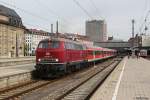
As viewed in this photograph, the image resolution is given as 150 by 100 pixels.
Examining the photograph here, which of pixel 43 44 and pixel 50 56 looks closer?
pixel 50 56

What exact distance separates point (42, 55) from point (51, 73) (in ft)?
4.69

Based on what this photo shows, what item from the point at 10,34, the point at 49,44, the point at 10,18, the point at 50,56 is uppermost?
the point at 10,18

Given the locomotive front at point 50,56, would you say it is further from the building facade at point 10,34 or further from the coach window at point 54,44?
the building facade at point 10,34

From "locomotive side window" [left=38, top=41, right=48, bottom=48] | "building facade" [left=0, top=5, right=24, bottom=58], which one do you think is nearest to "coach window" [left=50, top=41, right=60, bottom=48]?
"locomotive side window" [left=38, top=41, right=48, bottom=48]

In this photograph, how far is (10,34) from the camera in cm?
10662

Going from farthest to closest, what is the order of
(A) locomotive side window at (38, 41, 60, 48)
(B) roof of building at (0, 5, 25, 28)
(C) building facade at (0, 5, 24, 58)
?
(B) roof of building at (0, 5, 25, 28) < (C) building facade at (0, 5, 24, 58) < (A) locomotive side window at (38, 41, 60, 48)

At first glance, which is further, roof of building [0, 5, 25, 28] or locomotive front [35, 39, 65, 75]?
roof of building [0, 5, 25, 28]

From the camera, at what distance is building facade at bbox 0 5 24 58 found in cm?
10019

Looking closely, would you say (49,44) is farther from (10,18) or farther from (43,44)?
(10,18)

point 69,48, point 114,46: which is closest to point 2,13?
point 114,46

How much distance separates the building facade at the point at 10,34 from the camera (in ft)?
329

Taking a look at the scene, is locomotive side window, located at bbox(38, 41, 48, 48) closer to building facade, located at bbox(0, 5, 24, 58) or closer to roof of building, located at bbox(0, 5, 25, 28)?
building facade, located at bbox(0, 5, 24, 58)

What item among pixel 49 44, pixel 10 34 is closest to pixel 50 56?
pixel 49 44

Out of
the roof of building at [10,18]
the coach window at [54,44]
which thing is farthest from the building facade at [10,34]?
the coach window at [54,44]
